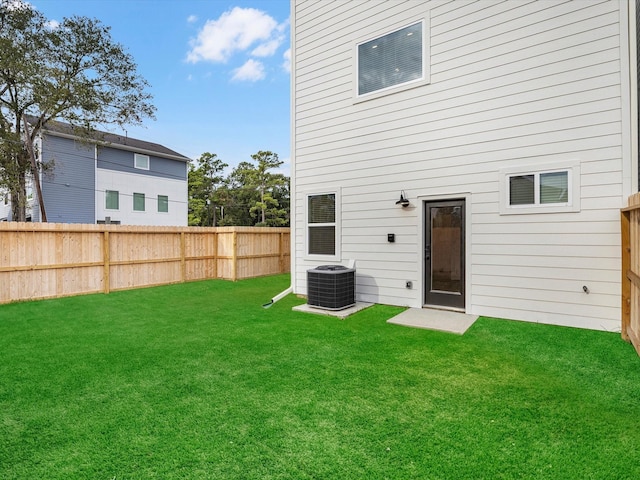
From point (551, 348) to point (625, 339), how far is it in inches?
37.7

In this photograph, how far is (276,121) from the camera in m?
21.7

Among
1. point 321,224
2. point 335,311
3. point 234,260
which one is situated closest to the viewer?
point 335,311

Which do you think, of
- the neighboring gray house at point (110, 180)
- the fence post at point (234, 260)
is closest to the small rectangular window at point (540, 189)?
the fence post at point (234, 260)

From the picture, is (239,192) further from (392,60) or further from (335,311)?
(335,311)

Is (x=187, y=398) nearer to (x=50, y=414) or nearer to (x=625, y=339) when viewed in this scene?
(x=50, y=414)

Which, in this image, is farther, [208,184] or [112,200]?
[208,184]

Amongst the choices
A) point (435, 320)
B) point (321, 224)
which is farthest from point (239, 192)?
point (435, 320)

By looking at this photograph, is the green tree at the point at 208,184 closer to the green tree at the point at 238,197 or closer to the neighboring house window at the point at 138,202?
the green tree at the point at 238,197

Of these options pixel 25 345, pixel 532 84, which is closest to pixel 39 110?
pixel 25 345

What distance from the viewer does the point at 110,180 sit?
667 inches

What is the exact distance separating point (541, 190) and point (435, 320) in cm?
224

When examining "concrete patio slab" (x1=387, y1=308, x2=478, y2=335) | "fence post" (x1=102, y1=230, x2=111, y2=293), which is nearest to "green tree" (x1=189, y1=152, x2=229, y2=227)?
"fence post" (x1=102, y1=230, x2=111, y2=293)

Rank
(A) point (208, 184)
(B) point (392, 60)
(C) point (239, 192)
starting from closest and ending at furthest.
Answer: (B) point (392, 60), (A) point (208, 184), (C) point (239, 192)

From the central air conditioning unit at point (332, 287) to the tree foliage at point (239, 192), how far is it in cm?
2067
